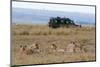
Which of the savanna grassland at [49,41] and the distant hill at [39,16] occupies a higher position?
the distant hill at [39,16]

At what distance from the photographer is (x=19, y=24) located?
2.57m

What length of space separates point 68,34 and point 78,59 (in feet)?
1.17

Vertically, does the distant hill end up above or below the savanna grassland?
above

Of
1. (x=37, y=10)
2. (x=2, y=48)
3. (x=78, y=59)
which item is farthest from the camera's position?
(x=78, y=59)

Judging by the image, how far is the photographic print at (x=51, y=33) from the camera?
101 inches

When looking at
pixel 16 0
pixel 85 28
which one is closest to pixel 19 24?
pixel 16 0

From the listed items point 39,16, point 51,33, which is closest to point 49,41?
point 51,33

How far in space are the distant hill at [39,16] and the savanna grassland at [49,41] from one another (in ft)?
0.23

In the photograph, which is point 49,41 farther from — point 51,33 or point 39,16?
point 39,16

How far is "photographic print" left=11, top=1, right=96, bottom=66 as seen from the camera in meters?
2.56

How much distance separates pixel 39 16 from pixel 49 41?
0.34 meters

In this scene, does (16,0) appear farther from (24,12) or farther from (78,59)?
(78,59)

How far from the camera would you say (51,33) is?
8.91 ft

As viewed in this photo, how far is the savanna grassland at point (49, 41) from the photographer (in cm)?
256
